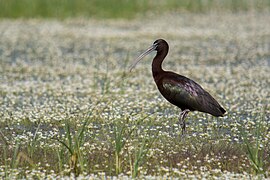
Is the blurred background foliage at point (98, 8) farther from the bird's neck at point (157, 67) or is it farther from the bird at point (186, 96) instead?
the bird at point (186, 96)

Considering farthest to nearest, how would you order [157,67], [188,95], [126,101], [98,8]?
1. [98,8]
2. [126,101]
3. [157,67]
4. [188,95]

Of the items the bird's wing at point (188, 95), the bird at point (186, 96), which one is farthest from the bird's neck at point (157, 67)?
the bird's wing at point (188, 95)

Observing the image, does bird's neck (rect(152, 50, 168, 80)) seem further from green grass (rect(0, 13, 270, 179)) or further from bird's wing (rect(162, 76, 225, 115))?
green grass (rect(0, 13, 270, 179))

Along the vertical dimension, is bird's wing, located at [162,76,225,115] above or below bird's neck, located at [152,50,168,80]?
→ below

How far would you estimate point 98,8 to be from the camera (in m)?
20.0

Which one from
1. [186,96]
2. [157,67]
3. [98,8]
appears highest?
[98,8]

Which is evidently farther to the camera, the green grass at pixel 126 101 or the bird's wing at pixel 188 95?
the bird's wing at pixel 188 95

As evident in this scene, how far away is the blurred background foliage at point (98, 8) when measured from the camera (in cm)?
1950

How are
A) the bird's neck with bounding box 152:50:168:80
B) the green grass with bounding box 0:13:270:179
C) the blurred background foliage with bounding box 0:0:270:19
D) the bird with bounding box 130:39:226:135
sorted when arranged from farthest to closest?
1. the blurred background foliage with bounding box 0:0:270:19
2. the bird's neck with bounding box 152:50:168:80
3. the bird with bounding box 130:39:226:135
4. the green grass with bounding box 0:13:270:179

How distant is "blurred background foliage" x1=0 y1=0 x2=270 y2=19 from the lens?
1950 cm

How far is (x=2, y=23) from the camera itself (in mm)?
18547

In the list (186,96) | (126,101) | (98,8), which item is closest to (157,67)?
(186,96)

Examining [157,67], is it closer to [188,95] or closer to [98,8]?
[188,95]

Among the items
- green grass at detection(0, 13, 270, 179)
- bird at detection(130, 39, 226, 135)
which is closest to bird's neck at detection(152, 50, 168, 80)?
bird at detection(130, 39, 226, 135)
